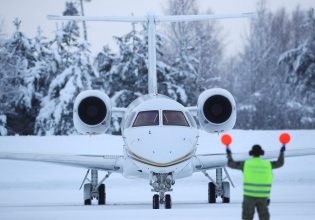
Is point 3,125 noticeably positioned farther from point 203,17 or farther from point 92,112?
point 203,17

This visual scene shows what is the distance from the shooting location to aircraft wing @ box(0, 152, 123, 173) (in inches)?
715

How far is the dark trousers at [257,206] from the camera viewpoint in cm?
978

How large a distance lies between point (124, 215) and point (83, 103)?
5.50m

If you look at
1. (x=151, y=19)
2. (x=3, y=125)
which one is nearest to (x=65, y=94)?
(x=3, y=125)

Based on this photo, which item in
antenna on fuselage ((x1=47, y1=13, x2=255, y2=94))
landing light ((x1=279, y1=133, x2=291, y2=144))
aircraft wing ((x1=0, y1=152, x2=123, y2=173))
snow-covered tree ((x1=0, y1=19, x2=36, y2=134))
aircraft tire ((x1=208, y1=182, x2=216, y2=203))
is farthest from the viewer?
snow-covered tree ((x1=0, y1=19, x2=36, y2=134))

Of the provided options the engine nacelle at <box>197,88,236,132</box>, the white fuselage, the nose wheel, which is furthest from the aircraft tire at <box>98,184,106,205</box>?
the nose wheel

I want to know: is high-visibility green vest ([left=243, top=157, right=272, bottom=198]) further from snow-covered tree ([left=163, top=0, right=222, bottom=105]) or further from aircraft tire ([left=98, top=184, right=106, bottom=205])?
snow-covered tree ([left=163, top=0, right=222, bottom=105])

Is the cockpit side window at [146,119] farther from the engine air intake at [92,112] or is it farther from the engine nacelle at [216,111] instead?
the engine nacelle at [216,111]

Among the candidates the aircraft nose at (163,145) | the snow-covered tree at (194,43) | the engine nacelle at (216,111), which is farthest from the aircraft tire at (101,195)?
the snow-covered tree at (194,43)

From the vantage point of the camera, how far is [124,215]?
12867 millimetres

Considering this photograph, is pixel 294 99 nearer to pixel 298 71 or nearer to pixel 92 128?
pixel 298 71

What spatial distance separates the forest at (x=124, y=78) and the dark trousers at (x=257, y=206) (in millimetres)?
30937

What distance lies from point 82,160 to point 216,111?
11.6 feet

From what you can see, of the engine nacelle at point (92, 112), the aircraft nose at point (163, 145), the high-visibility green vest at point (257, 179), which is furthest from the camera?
the engine nacelle at point (92, 112)
